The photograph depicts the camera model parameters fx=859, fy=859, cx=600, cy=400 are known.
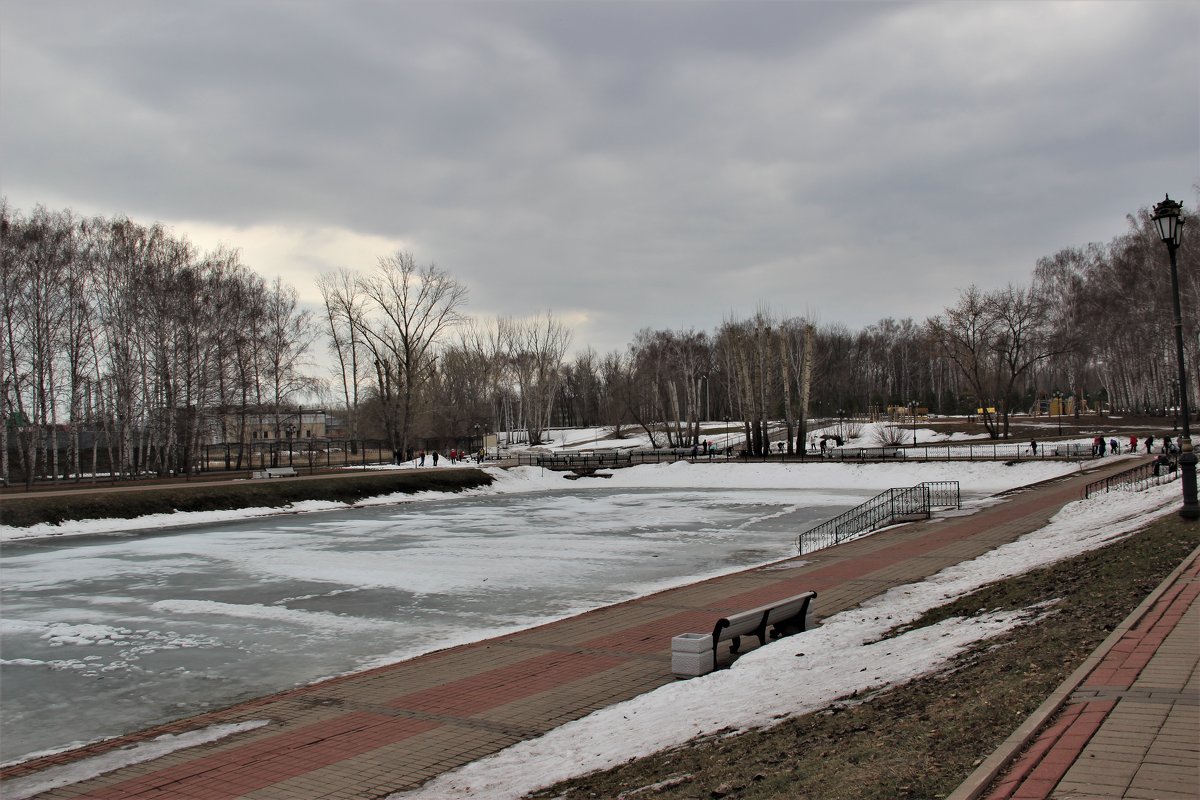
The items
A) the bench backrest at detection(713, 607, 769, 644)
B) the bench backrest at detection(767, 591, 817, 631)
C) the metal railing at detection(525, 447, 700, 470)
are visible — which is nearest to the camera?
the bench backrest at detection(713, 607, 769, 644)

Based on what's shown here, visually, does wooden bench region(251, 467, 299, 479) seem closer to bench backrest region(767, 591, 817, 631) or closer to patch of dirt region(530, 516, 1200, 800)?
bench backrest region(767, 591, 817, 631)

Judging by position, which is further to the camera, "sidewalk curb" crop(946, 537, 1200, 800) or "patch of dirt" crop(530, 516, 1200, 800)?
"patch of dirt" crop(530, 516, 1200, 800)

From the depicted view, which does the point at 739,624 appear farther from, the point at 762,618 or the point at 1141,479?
the point at 1141,479

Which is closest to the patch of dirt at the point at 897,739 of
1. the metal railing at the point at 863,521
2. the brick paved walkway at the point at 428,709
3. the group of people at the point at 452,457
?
the brick paved walkway at the point at 428,709

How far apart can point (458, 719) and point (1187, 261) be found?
188ft

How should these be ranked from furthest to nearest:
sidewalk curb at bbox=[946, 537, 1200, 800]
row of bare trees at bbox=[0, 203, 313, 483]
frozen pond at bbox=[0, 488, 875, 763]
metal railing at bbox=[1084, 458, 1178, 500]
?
row of bare trees at bbox=[0, 203, 313, 483] → metal railing at bbox=[1084, 458, 1178, 500] → frozen pond at bbox=[0, 488, 875, 763] → sidewalk curb at bbox=[946, 537, 1200, 800]

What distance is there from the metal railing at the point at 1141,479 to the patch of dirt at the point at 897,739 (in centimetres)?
1803

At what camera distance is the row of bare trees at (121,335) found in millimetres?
46219

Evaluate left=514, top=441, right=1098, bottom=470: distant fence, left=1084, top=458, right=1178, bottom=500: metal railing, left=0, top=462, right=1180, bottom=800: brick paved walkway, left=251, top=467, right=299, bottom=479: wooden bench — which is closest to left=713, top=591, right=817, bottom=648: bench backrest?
left=0, top=462, right=1180, bottom=800: brick paved walkway

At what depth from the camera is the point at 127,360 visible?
5247 centimetres

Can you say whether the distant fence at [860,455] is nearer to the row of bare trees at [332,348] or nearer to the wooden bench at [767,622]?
the row of bare trees at [332,348]

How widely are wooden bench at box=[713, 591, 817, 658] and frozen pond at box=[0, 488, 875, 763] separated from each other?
4850 mm

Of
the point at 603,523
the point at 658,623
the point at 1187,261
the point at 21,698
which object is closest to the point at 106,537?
the point at 603,523

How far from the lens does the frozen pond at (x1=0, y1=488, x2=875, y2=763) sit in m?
11.6
